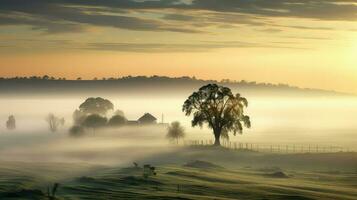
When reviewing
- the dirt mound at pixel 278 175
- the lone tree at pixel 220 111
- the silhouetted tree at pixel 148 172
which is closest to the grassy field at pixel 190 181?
the dirt mound at pixel 278 175

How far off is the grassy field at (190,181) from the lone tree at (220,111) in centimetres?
2488

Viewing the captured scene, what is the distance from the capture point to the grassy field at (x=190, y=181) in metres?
94.8

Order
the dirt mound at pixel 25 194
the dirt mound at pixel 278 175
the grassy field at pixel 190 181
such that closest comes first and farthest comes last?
the dirt mound at pixel 25 194, the grassy field at pixel 190 181, the dirt mound at pixel 278 175

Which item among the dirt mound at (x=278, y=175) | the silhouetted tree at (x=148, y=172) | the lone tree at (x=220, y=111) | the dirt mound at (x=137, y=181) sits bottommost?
the dirt mound at (x=137, y=181)

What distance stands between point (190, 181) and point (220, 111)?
70088 mm

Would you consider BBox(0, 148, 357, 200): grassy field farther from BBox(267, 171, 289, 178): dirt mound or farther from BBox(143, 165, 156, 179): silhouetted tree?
BBox(143, 165, 156, 179): silhouetted tree

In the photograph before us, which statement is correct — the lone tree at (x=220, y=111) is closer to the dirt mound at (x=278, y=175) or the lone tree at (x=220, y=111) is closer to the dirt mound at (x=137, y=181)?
the dirt mound at (x=278, y=175)

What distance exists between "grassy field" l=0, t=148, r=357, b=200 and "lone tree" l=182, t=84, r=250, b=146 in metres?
24.9

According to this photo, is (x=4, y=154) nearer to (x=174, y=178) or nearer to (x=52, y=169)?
(x=52, y=169)

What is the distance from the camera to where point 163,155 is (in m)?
Result: 165

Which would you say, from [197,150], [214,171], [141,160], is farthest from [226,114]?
[214,171]

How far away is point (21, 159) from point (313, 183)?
72.9 meters

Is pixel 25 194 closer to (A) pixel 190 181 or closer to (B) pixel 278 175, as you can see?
(A) pixel 190 181

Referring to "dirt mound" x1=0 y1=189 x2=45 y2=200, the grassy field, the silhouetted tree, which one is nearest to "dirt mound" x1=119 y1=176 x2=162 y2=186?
the grassy field
